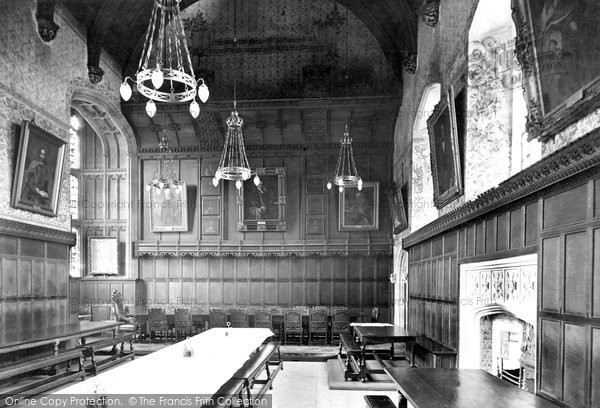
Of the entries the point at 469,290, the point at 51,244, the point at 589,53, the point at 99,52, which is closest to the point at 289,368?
the point at 469,290

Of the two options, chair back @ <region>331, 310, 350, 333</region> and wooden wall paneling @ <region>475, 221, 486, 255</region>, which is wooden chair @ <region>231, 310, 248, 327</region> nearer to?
chair back @ <region>331, 310, 350, 333</region>

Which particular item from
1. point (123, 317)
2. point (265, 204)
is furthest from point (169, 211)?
point (123, 317)

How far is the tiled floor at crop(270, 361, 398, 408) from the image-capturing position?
688 cm

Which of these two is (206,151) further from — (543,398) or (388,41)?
(543,398)

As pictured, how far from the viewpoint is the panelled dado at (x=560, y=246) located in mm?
3248

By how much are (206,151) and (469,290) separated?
998 cm

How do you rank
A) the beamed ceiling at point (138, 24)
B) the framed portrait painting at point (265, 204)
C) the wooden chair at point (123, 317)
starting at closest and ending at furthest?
the beamed ceiling at point (138, 24) < the wooden chair at point (123, 317) < the framed portrait painting at point (265, 204)

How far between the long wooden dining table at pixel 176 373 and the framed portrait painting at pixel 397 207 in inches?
228

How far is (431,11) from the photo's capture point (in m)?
7.88

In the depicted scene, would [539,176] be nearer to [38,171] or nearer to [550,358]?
[550,358]

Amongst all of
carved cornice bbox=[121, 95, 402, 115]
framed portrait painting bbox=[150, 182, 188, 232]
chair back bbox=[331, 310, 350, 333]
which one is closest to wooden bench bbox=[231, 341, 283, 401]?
chair back bbox=[331, 310, 350, 333]

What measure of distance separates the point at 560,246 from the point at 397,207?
25.9 ft

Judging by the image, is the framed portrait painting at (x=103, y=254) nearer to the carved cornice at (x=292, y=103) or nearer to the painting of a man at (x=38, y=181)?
the carved cornice at (x=292, y=103)

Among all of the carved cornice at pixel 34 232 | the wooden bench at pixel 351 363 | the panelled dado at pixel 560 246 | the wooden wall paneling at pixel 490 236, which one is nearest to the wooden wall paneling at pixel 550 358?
the panelled dado at pixel 560 246
